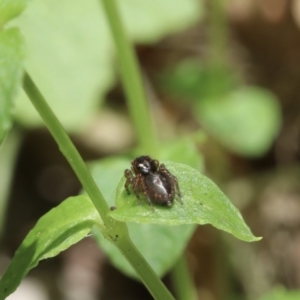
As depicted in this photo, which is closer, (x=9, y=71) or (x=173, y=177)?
(x=9, y=71)

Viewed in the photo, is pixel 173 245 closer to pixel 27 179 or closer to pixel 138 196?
pixel 138 196

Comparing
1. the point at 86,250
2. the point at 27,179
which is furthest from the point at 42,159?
the point at 86,250

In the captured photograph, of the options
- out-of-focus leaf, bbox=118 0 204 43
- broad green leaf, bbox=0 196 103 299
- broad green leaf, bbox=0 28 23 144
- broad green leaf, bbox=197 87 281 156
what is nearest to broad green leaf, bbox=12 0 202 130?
out-of-focus leaf, bbox=118 0 204 43

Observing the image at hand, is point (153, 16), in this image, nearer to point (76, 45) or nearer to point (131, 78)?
point (76, 45)

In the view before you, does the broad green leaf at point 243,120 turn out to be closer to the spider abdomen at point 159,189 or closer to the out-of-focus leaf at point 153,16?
the out-of-focus leaf at point 153,16

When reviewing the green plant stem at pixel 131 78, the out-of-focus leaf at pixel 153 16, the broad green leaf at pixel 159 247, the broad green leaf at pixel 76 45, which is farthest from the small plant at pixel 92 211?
the out-of-focus leaf at pixel 153 16

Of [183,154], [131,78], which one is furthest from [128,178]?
[183,154]
